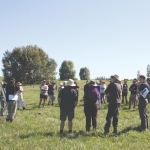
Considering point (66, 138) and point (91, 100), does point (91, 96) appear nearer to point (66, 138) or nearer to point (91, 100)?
point (91, 100)

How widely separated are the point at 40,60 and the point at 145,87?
2515 inches

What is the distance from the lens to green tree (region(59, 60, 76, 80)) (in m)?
121

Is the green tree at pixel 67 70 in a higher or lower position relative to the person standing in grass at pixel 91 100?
higher

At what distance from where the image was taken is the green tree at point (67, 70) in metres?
121

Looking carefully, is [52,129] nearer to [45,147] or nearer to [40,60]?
[45,147]

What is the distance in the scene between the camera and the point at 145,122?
35.9ft

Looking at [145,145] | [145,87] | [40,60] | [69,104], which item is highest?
[40,60]

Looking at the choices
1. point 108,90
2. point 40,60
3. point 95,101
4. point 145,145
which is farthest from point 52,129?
point 40,60

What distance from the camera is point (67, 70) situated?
399 ft

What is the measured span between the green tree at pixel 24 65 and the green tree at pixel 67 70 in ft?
154

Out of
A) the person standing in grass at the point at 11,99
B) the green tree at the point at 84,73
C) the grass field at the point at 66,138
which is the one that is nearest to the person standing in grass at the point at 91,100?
the grass field at the point at 66,138

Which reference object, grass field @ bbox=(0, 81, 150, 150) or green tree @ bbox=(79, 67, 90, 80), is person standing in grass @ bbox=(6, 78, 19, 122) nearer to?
grass field @ bbox=(0, 81, 150, 150)

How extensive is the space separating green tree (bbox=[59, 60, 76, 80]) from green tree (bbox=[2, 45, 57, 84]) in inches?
1849

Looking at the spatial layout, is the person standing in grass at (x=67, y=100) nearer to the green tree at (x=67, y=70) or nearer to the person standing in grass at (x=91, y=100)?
the person standing in grass at (x=91, y=100)
